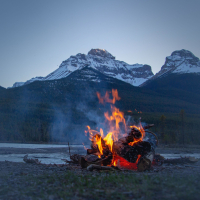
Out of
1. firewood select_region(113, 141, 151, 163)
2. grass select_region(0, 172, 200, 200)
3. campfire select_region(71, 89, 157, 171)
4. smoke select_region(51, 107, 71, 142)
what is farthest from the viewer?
smoke select_region(51, 107, 71, 142)

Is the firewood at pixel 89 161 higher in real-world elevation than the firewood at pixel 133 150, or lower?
lower

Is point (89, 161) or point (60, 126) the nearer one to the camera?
point (89, 161)

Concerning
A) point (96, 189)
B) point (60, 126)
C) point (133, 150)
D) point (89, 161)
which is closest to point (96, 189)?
point (96, 189)

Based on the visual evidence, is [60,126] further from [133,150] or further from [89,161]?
[133,150]

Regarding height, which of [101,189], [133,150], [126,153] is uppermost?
[133,150]

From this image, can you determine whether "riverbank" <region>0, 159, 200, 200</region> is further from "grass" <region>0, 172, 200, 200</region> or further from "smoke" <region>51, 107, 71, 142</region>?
"smoke" <region>51, 107, 71, 142</region>

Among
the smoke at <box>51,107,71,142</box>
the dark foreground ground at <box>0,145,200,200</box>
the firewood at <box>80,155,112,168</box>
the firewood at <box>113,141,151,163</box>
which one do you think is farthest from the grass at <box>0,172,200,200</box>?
the smoke at <box>51,107,71,142</box>

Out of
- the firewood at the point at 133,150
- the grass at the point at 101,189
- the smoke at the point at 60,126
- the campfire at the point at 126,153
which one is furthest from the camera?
the smoke at the point at 60,126

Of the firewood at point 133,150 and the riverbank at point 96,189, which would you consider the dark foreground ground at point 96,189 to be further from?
the firewood at point 133,150

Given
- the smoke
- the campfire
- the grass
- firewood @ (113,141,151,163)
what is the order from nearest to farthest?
the grass, the campfire, firewood @ (113,141,151,163), the smoke

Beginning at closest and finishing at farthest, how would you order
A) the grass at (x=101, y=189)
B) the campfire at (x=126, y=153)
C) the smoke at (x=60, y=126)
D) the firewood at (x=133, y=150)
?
the grass at (x=101, y=189) → the campfire at (x=126, y=153) → the firewood at (x=133, y=150) → the smoke at (x=60, y=126)

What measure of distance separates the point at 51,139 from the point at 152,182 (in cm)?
7638

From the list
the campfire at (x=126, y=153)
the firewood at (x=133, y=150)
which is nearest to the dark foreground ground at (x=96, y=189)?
the campfire at (x=126, y=153)

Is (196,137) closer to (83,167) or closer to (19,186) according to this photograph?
(83,167)
